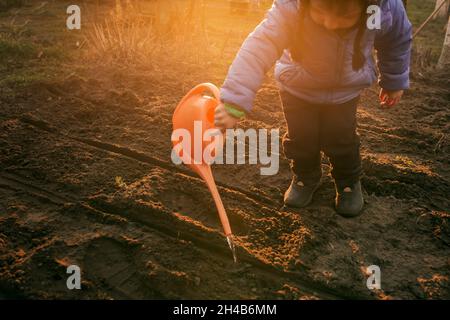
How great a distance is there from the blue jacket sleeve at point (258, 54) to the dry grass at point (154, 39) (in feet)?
8.43

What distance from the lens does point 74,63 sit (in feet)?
13.3

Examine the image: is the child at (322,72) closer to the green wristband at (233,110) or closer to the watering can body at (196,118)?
the green wristband at (233,110)

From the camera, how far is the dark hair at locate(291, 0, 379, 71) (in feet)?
4.94

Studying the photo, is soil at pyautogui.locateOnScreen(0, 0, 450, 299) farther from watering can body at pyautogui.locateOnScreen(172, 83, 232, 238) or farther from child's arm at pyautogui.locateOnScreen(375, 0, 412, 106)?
child's arm at pyautogui.locateOnScreen(375, 0, 412, 106)

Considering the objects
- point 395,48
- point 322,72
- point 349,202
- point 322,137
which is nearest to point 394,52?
point 395,48

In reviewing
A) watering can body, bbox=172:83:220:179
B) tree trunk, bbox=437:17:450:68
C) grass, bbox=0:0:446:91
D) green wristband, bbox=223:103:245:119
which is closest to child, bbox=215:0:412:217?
green wristband, bbox=223:103:245:119

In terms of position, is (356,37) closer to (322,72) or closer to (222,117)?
(322,72)

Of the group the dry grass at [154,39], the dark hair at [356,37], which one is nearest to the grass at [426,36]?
the dry grass at [154,39]

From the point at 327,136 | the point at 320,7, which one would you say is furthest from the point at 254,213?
the point at 320,7

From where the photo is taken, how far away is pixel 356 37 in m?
1.69

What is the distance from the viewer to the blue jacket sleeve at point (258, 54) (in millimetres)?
1673

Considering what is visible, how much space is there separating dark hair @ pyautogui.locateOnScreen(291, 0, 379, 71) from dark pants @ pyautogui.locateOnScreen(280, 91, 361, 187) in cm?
22
